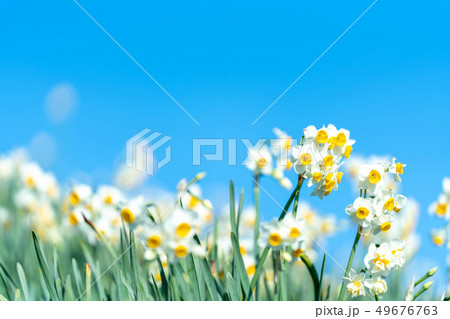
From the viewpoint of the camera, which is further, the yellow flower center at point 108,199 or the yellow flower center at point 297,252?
the yellow flower center at point 108,199

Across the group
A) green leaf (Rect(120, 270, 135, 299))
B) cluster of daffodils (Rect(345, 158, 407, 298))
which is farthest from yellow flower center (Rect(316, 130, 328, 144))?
green leaf (Rect(120, 270, 135, 299))

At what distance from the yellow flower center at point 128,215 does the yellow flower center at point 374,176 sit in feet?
1.94

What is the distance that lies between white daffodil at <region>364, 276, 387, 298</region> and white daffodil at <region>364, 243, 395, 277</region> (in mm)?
17

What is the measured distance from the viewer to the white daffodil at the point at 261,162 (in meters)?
1.45

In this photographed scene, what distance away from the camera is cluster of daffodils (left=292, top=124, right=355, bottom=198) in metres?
1.14

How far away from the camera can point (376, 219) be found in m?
1.12

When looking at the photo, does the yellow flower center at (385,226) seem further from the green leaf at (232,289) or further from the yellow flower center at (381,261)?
the green leaf at (232,289)

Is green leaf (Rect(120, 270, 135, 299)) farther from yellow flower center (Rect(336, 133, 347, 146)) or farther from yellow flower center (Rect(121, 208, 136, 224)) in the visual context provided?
yellow flower center (Rect(336, 133, 347, 146))

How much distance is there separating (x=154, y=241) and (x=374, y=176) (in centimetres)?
52

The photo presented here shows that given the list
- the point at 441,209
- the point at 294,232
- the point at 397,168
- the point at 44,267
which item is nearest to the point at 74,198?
the point at 44,267

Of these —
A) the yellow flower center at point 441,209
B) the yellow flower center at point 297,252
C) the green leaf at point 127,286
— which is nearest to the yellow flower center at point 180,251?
the green leaf at point 127,286

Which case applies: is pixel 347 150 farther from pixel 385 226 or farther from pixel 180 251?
pixel 180 251

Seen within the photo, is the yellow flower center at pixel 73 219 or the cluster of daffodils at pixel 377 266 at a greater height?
the yellow flower center at pixel 73 219
